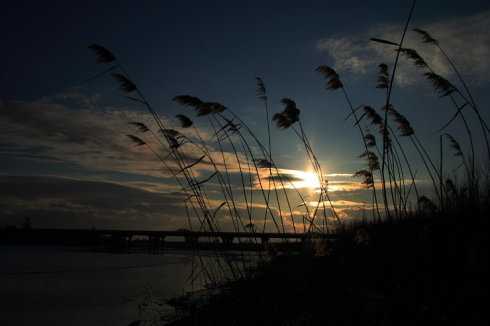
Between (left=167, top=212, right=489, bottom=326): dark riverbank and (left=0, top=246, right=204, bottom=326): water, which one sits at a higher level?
(left=167, top=212, right=489, bottom=326): dark riverbank

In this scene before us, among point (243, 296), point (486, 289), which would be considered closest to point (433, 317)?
point (486, 289)

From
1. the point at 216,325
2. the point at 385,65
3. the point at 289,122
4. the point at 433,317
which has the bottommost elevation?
the point at 216,325

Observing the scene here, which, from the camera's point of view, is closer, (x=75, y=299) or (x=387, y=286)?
(x=387, y=286)

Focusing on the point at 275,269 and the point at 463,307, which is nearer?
the point at 463,307

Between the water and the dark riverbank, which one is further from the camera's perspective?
the water

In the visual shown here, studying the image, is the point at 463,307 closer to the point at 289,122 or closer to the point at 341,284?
the point at 341,284

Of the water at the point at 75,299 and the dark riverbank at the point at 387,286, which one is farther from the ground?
the dark riverbank at the point at 387,286

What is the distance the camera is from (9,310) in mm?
5594

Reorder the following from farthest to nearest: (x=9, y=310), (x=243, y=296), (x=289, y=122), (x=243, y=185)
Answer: (x=9, y=310) → (x=243, y=185) → (x=289, y=122) → (x=243, y=296)

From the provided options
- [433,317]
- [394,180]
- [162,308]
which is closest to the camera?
[433,317]

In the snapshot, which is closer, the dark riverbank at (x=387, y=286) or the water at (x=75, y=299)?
the dark riverbank at (x=387, y=286)

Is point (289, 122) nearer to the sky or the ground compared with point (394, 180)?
nearer to the sky

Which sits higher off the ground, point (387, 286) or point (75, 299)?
point (387, 286)

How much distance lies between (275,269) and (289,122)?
161 cm
